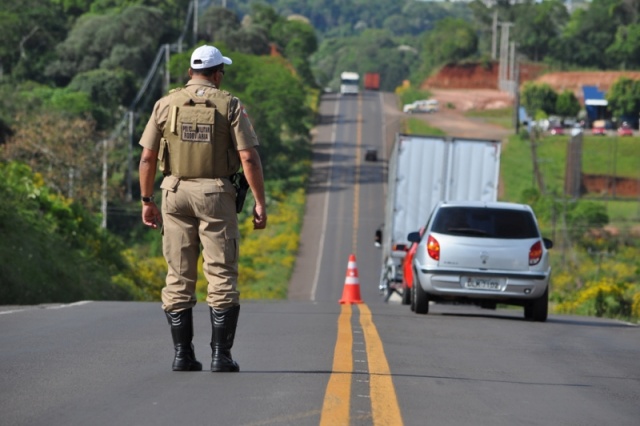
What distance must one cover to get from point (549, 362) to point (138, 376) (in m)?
3.85

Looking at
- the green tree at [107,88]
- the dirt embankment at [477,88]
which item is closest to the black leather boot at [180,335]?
the green tree at [107,88]

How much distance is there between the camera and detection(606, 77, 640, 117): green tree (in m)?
Answer: 132

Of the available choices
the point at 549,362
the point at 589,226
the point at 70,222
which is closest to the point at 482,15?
the point at 589,226

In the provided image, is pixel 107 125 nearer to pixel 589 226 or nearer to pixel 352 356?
pixel 589 226

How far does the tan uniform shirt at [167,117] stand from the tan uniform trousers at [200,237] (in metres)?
0.27

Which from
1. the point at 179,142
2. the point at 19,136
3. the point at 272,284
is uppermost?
the point at 179,142

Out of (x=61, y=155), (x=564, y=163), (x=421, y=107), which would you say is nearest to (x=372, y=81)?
(x=421, y=107)

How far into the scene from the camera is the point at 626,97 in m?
132

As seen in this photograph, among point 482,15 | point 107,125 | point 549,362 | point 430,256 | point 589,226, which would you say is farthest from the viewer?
point 482,15

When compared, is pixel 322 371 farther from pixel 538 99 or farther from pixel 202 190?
pixel 538 99

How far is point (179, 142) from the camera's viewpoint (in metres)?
9.42

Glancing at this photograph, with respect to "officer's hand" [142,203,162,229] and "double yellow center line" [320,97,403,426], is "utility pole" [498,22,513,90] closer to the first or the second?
"double yellow center line" [320,97,403,426]

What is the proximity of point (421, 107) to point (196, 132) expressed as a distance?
422ft

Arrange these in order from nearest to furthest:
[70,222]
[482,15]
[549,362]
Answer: [549,362]
[70,222]
[482,15]
